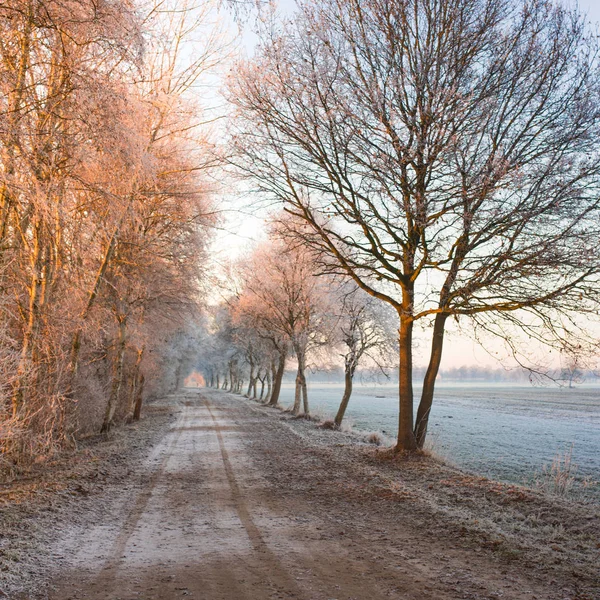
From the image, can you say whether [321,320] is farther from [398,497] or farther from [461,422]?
[398,497]

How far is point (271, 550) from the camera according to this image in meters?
6.01

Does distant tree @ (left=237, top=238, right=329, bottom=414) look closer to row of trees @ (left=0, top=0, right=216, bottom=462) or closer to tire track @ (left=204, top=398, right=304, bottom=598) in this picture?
row of trees @ (left=0, top=0, right=216, bottom=462)

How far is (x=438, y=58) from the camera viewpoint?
1084 centimetres

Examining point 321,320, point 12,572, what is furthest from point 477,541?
point 321,320

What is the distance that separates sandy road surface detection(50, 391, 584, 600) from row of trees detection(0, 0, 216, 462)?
2.72m

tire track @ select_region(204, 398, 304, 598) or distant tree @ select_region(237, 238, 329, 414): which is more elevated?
distant tree @ select_region(237, 238, 329, 414)

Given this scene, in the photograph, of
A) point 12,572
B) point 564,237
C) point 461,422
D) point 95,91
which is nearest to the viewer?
point 12,572

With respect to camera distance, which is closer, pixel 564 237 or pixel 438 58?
pixel 564 237

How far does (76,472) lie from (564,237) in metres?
10.7

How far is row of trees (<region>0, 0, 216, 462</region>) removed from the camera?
6.79 meters

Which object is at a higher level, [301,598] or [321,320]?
[321,320]

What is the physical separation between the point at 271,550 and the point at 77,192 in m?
8.40

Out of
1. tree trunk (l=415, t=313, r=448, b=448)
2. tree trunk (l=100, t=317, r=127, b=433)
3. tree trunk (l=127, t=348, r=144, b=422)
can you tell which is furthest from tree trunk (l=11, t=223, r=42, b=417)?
tree trunk (l=127, t=348, r=144, b=422)

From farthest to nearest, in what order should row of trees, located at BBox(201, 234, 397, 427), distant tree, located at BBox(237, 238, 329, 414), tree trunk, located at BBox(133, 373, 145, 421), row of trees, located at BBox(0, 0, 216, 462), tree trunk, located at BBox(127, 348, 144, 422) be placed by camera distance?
1. distant tree, located at BBox(237, 238, 329, 414)
2. tree trunk, located at BBox(133, 373, 145, 421)
3. row of trees, located at BBox(201, 234, 397, 427)
4. tree trunk, located at BBox(127, 348, 144, 422)
5. row of trees, located at BBox(0, 0, 216, 462)
